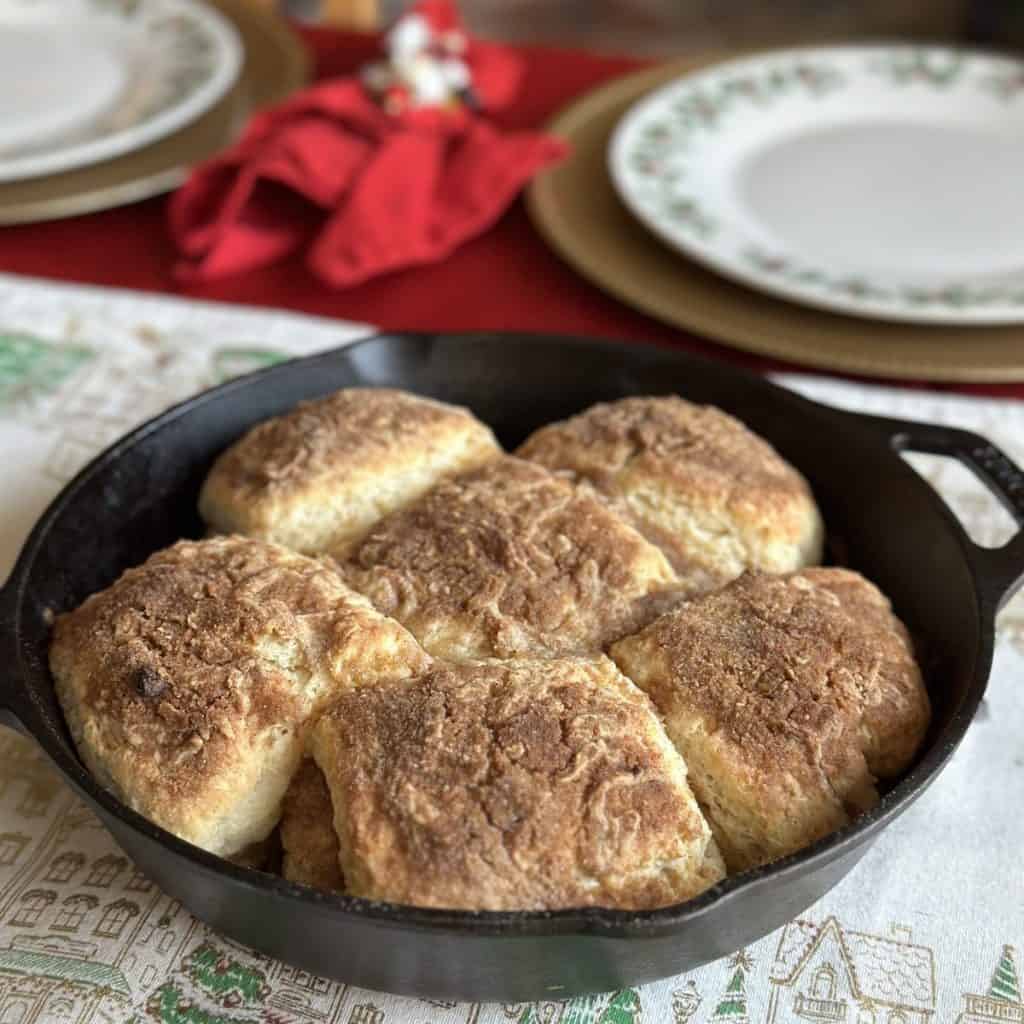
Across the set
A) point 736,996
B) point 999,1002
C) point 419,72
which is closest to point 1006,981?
point 999,1002

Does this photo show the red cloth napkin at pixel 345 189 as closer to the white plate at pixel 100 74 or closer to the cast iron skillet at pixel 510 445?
the white plate at pixel 100 74

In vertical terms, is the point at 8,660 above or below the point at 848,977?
above

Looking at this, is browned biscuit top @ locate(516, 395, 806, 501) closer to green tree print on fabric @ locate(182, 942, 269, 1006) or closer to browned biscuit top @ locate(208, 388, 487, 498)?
browned biscuit top @ locate(208, 388, 487, 498)

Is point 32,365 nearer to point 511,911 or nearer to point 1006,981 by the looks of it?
point 511,911

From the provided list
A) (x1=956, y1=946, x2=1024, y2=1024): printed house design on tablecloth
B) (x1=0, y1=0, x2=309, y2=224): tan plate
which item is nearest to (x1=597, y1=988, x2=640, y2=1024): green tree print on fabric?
(x1=956, y1=946, x2=1024, y2=1024): printed house design on tablecloth

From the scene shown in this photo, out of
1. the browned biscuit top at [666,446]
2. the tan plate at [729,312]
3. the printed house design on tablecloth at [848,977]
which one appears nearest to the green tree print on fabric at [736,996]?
the printed house design on tablecloth at [848,977]
